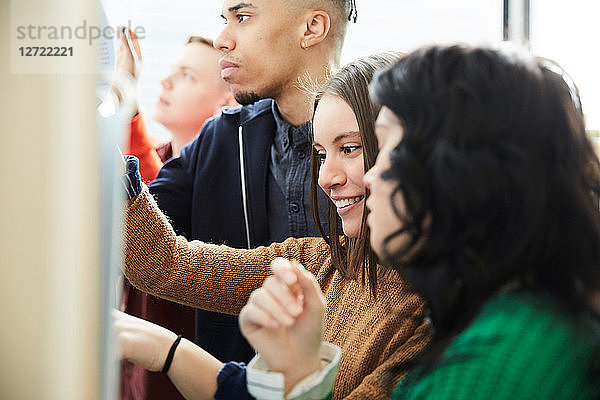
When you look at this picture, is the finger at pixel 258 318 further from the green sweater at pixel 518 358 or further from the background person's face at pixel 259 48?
the background person's face at pixel 259 48

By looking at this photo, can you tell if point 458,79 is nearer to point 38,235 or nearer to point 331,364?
point 331,364

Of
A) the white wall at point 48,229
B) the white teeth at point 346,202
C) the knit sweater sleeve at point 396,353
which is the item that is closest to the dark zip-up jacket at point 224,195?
the white teeth at point 346,202

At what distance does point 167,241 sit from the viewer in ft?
3.61

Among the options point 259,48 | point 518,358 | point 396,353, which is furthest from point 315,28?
point 518,358

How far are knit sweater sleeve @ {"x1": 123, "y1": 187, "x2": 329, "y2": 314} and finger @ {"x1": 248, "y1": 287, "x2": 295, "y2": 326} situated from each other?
0.40 metres

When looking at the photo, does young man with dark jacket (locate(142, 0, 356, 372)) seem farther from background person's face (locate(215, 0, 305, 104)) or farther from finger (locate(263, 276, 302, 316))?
finger (locate(263, 276, 302, 316))

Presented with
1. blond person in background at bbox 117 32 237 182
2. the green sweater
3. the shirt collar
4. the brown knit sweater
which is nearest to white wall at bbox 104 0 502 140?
blond person in background at bbox 117 32 237 182

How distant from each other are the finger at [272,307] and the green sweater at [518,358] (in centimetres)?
15

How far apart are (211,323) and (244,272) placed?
9.6 inches

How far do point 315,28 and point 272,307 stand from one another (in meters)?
0.90

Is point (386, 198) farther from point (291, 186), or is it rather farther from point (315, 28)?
point (315, 28)

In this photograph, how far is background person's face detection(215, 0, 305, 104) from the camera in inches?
55.1

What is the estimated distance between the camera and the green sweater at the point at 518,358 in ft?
1.95

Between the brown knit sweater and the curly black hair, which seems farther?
the brown knit sweater
